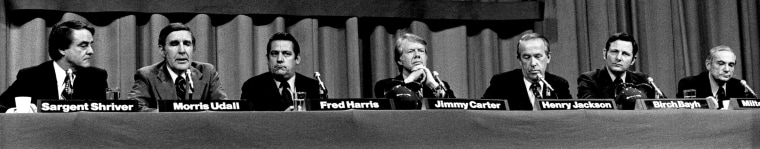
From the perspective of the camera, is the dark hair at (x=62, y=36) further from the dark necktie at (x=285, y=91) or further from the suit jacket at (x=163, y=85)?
the dark necktie at (x=285, y=91)

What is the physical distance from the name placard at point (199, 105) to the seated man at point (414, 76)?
3.36ft

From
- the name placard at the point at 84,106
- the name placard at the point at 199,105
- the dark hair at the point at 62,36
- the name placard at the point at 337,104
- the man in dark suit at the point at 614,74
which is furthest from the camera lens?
the man in dark suit at the point at 614,74

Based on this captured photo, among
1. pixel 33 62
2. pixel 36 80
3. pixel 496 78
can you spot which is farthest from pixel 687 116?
pixel 33 62

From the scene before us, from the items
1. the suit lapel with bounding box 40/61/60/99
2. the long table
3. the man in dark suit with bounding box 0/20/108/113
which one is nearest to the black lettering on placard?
the long table

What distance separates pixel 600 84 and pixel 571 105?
127 centimetres

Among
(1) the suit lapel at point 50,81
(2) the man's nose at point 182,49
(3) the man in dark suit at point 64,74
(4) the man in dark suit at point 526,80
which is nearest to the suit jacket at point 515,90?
(4) the man in dark suit at point 526,80

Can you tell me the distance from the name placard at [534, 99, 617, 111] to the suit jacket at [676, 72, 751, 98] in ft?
5.93

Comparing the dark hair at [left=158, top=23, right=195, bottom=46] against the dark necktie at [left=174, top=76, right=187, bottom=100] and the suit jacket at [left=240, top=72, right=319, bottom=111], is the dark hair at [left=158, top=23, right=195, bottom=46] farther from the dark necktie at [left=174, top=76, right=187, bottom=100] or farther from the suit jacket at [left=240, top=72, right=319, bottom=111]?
the suit jacket at [left=240, top=72, right=319, bottom=111]

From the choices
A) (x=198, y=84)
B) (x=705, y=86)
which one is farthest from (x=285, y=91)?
(x=705, y=86)

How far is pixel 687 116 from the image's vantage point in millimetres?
3338

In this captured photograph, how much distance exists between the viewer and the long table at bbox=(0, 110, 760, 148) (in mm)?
2793

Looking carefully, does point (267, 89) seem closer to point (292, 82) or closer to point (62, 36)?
point (292, 82)

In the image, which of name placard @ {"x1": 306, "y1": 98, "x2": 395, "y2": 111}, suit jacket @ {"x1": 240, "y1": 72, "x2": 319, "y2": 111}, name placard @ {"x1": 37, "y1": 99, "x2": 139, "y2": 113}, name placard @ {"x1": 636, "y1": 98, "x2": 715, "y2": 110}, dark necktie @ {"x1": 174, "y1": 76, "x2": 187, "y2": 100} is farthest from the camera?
suit jacket @ {"x1": 240, "y1": 72, "x2": 319, "y2": 111}

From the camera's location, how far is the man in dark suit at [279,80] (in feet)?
14.2
